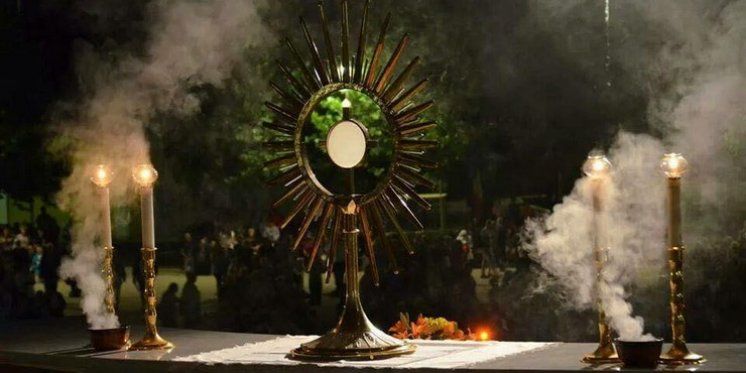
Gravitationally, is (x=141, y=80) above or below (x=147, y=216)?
above

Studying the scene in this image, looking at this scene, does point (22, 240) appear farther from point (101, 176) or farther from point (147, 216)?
point (147, 216)

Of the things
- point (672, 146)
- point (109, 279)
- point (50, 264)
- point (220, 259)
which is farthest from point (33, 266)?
point (672, 146)

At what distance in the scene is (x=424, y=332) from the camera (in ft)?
24.1

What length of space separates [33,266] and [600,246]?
869cm

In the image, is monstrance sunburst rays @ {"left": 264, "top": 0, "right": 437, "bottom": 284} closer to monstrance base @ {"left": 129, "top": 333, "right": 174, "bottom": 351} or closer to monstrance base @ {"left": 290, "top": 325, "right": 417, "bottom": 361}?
monstrance base @ {"left": 290, "top": 325, "right": 417, "bottom": 361}

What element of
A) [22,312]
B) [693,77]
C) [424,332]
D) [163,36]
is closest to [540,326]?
[693,77]

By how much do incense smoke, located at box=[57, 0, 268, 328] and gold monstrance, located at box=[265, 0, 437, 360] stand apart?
4.72 metres

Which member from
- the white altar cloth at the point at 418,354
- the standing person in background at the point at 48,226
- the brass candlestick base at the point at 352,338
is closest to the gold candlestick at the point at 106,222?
the white altar cloth at the point at 418,354

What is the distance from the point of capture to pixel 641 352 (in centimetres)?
514

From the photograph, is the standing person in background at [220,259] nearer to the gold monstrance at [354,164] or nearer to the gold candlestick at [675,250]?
the gold monstrance at [354,164]

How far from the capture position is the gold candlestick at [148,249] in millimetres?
6574

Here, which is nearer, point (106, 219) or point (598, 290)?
point (598, 290)

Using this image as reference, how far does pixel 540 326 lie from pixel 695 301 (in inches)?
53.3

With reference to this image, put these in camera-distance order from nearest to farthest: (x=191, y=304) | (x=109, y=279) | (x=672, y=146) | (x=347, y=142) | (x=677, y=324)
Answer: (x=677, y=324) → (x=347, y=142) → (x=109, y=279) → (x=672, y=146) → (x=191, y=304)
